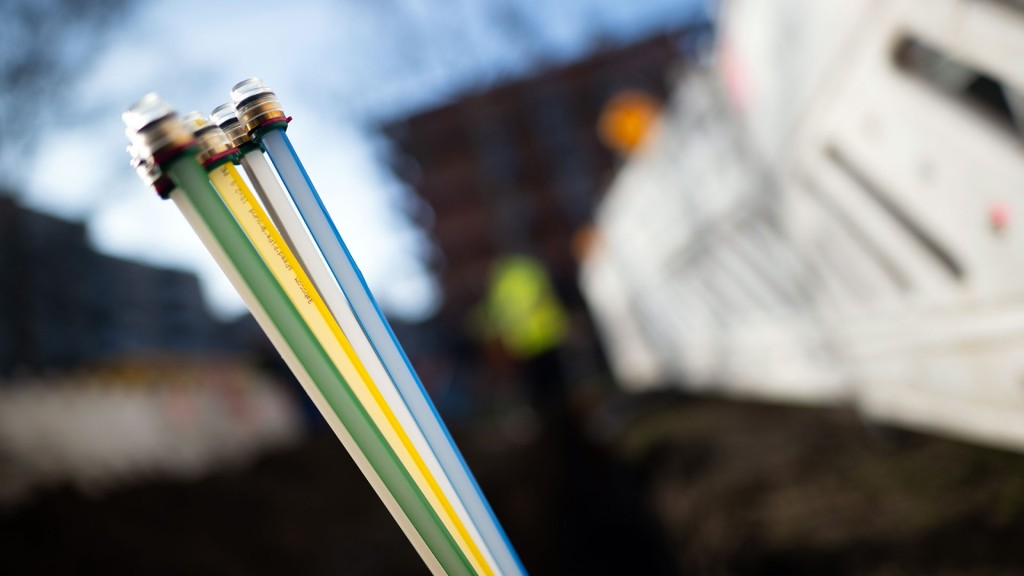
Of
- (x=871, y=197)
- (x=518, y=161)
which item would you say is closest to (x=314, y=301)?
(x=871, y=197)

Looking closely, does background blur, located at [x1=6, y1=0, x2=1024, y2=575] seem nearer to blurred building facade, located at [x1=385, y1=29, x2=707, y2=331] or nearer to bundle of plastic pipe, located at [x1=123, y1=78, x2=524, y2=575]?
bundle of plastic pipe, located at [x1=123, y1=78, x2=524, y2=575]

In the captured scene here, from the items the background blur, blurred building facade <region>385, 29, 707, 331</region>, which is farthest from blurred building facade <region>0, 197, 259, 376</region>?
blurred building facade <region>385, 29, 707, 331</region>

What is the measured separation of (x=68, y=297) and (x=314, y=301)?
8615mm

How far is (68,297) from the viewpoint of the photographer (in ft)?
27.7

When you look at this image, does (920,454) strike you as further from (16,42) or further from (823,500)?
(16,42)

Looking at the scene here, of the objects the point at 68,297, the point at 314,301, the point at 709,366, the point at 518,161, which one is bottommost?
the point at 518,161

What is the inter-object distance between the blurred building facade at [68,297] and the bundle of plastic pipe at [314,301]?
25.1ft

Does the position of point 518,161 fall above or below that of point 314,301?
below

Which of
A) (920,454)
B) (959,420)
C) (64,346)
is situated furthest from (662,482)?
(64,346)

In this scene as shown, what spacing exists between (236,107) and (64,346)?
27.6ft

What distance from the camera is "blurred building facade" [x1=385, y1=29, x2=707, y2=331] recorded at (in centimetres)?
3306

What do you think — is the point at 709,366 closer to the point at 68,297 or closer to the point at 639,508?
the point at 639,508

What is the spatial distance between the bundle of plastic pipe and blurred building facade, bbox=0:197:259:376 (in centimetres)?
766

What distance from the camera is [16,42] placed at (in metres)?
7.67
